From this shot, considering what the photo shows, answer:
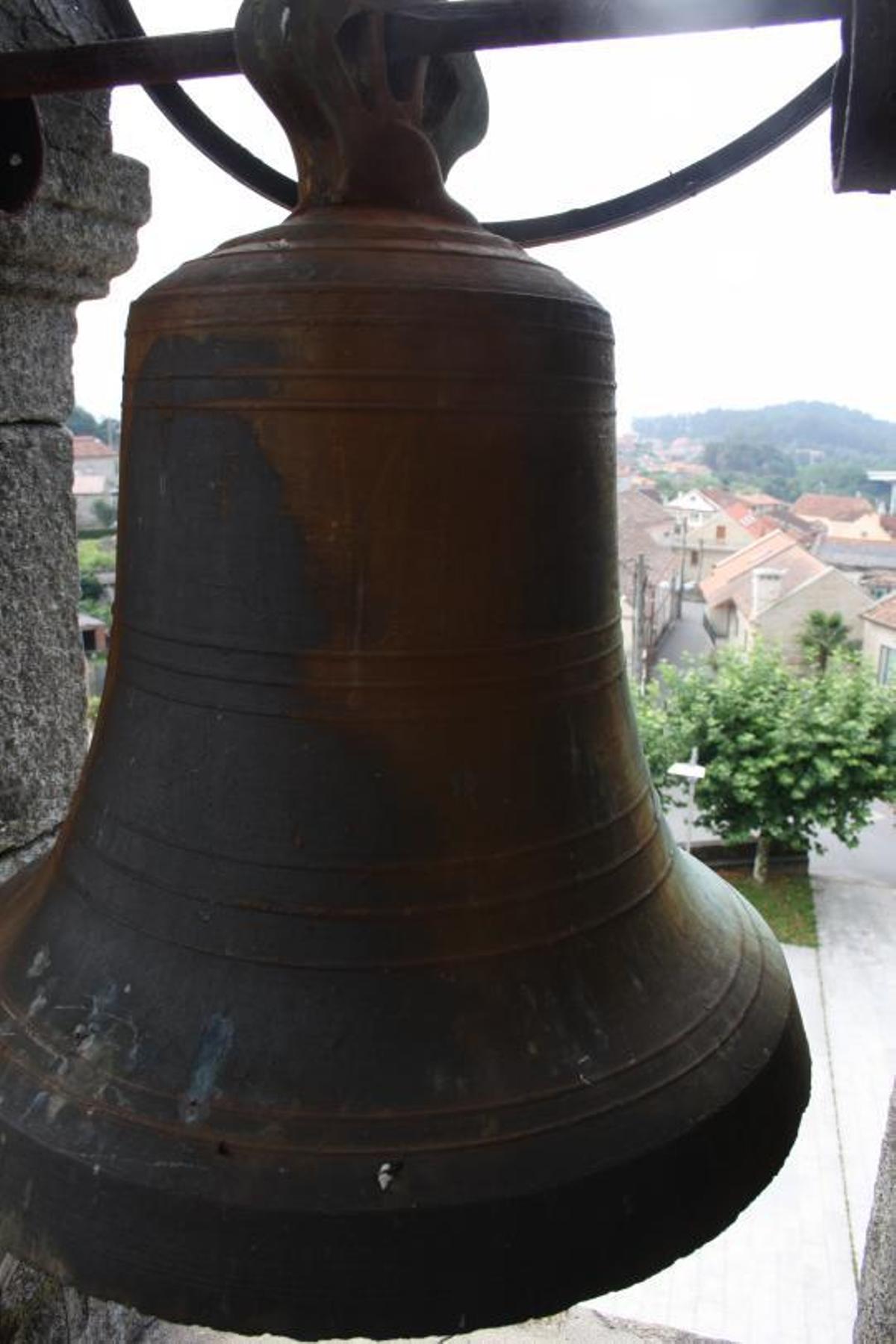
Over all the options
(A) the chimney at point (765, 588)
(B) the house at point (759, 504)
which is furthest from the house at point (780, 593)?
(B) the house at point (759, 504)

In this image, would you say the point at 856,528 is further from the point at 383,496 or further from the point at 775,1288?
the point at 383,496

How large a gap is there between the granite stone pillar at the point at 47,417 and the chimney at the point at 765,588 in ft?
82.0

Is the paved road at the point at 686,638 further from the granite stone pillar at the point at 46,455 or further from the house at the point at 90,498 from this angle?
the granite stone pillar at the point at 46,455

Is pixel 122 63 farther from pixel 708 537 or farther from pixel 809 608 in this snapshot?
pixel 708 537

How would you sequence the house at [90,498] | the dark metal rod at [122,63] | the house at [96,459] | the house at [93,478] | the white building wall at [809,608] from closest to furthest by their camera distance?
1. the dark metal rod at [122,63]
2. the house at [96,459]
3. the house at [93,478]
4. the white building wall at [809,608]
5. the house at [90,498]

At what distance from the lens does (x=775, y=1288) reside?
20.7 feet

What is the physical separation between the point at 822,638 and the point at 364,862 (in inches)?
940

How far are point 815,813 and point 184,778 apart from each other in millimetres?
11973

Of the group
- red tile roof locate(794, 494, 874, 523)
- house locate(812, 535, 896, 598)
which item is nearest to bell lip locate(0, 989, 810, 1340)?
house locate(812, 535, 896, 598)

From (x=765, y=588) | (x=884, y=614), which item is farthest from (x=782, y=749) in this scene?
(x=765, y=588)

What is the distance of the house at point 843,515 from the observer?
3969 centimetres

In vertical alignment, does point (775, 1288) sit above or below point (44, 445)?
below

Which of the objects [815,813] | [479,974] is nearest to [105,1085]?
[479,974]

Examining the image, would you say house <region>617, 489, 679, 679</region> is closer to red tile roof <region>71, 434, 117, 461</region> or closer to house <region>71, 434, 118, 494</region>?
house <region>71, 434, 118, 494</region>
